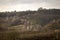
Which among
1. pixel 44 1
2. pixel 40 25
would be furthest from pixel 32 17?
pixel 44 1

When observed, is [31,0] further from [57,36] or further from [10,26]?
[57,36]

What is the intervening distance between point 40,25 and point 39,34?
46 cm

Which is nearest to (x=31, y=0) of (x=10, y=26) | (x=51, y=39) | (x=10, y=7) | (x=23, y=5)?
(x=23, y=5)

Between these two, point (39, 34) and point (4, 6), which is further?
point (4, 6)

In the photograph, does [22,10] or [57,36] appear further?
[22,10]

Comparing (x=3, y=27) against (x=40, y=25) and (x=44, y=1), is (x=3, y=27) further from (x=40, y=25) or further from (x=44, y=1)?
(x=44, y=1)

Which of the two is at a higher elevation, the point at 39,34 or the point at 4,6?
the point at 4,6

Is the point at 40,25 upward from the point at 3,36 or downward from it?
upward

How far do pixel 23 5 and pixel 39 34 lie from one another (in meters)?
1.61

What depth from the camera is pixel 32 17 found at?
6.51 m

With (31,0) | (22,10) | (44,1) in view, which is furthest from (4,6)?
(44,1)

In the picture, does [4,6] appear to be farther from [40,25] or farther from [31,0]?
[40,25]

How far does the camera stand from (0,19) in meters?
6.46

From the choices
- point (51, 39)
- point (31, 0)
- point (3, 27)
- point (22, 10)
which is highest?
point (31, 0)
